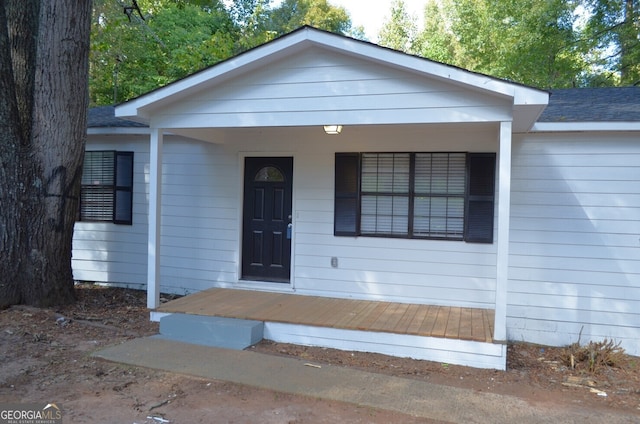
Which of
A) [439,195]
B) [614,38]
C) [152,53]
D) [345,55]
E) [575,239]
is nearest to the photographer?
[345,55]

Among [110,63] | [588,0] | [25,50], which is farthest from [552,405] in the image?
[110,63]

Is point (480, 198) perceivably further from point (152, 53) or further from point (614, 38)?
point (152, 53)

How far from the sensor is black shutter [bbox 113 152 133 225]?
8031mm

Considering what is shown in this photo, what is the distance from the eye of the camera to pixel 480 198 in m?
6.30

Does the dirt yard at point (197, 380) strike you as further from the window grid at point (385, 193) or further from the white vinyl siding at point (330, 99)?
the white vinyl siding at point (330, 99)

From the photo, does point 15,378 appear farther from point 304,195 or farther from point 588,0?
point 588,0

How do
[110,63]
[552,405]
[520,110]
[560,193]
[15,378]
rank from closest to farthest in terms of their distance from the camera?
[552,405]
[15,378]
[520,110]
[560,193]
[110,63]

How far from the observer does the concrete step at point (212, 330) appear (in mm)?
5375

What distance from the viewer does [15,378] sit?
4.30 metres

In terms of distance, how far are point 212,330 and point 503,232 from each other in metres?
3.29

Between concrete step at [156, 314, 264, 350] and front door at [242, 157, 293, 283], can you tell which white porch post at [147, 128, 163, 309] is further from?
front door at [242, 157, 293, 283]

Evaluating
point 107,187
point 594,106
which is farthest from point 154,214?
point 594,106

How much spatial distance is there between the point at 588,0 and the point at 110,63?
15.8 metres

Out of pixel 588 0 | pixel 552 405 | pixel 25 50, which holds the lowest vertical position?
pixel 552 405
